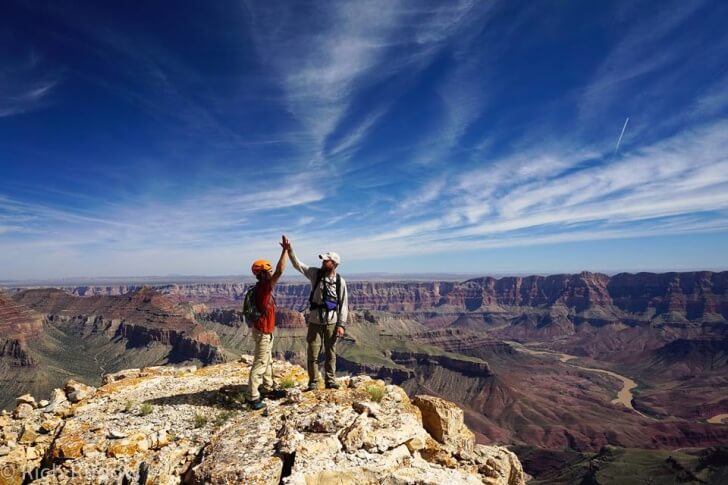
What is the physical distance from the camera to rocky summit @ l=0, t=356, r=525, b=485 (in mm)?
7668

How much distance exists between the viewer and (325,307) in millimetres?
11727

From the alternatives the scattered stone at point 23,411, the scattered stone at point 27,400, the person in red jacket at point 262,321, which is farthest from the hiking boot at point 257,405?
the scattered stone at point 27,400

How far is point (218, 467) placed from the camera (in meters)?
7.59

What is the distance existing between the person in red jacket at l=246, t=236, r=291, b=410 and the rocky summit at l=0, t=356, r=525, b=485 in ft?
1.88

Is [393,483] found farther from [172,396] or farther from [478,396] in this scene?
[478,396]

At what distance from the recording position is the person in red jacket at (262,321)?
1125 cm

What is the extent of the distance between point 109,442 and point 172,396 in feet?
10.6

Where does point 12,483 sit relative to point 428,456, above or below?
below

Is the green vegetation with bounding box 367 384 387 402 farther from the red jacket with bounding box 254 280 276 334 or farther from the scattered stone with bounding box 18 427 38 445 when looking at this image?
the scattered stone with bounding box 18 427 38 445

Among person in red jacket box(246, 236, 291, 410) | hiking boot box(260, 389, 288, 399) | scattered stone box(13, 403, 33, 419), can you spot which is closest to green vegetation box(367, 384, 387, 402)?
hiking boot box(260, 389, 288, 399)

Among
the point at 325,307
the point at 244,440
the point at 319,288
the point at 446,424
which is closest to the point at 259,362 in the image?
the point at 325,307

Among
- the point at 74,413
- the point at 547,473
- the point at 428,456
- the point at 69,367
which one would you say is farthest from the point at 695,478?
the point at 69,367

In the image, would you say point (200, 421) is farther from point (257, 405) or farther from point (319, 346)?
point (319, 346)

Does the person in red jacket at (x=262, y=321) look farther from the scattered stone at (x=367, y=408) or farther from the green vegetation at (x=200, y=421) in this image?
the scattered stone at (x=367, y=408)
